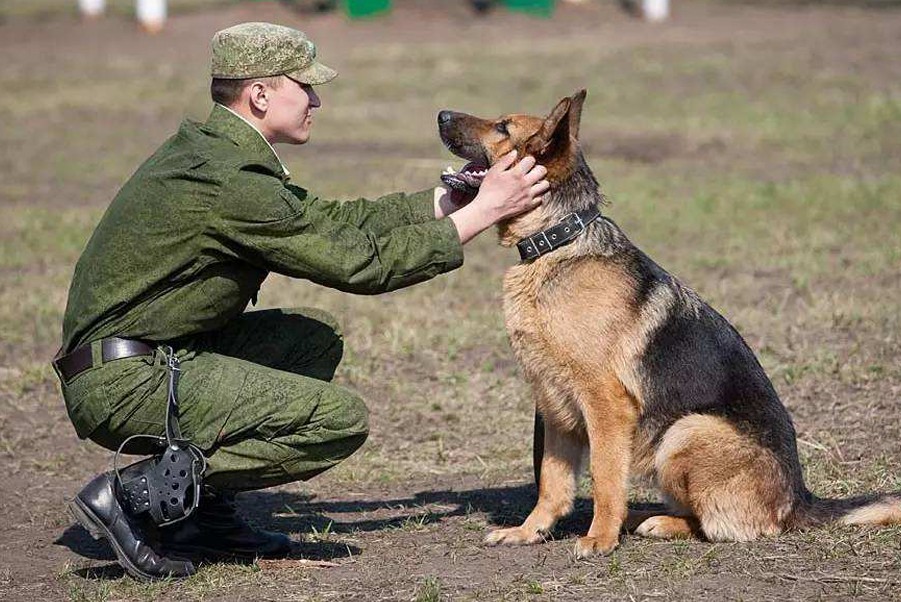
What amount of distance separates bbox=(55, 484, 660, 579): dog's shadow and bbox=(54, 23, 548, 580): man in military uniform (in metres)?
0.51

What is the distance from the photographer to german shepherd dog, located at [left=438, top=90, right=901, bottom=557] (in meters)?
4.98

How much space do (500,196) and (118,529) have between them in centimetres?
184

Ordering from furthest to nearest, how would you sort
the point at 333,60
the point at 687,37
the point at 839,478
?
the point at 687,37, the point at 333,60, the point at 839,478

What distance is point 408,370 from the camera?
7.75m

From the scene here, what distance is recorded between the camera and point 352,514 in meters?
5.85

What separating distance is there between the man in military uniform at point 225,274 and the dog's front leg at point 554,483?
2.66 ft

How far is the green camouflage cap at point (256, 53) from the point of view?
4836 mm

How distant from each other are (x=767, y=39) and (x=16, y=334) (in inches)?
663

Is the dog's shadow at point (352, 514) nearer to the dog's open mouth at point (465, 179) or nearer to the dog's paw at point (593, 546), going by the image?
the dog's paw at point (593, 546)

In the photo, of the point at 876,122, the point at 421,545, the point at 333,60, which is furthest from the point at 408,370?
the point at 333,60

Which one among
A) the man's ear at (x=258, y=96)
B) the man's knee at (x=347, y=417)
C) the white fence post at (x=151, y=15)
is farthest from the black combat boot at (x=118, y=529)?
the white fence post at (x=151, y=15)

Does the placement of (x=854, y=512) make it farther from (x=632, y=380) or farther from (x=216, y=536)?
(x=216, y=536)

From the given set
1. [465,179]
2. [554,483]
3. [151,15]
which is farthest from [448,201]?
[151,15]

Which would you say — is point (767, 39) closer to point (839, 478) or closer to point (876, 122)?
point (876, 122)
